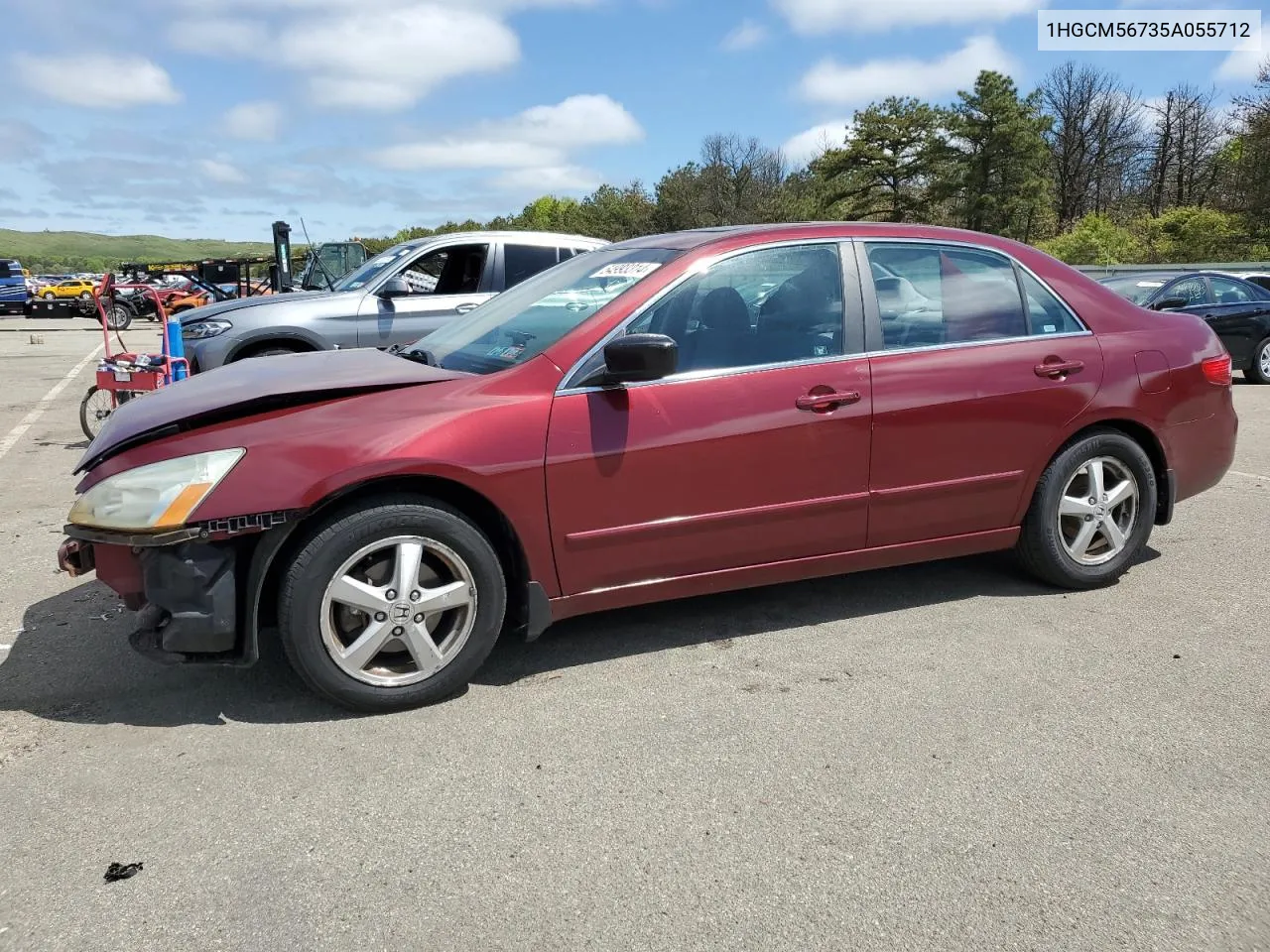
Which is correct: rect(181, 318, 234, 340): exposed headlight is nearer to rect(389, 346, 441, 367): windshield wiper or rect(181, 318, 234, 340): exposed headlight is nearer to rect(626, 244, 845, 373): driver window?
rect(389, 346, 441, 367): windshield wiper

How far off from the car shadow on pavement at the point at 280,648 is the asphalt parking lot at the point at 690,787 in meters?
0.02

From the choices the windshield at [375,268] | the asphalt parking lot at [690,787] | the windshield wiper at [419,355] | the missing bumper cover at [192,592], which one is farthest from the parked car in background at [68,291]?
the missing bumper cover at [192,592]

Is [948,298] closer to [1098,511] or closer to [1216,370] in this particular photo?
[1098,511]

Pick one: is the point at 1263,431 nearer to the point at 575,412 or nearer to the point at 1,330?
the point at 575,412

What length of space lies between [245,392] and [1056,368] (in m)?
3.30

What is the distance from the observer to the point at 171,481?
123 inches

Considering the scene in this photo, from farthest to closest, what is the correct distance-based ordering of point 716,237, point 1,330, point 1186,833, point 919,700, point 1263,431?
point 1,330
point 1263,431
point 716,237
point 919,700
point 1186,833

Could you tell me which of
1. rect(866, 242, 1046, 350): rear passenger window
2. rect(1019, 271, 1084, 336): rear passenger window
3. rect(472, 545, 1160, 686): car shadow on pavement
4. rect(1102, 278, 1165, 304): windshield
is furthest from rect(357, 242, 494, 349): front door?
rect(1102, 278, 1165, 304): windshield

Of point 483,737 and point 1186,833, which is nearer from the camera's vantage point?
point 1186,833

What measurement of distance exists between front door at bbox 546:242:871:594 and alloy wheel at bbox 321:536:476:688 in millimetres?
404

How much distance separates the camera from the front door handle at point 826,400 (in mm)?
3791

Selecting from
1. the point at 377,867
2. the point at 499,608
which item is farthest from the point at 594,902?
the point at 499,608

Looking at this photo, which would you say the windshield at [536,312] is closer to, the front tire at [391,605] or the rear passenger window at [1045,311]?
the front tire at [391,605]

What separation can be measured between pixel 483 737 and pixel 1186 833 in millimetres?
2043
